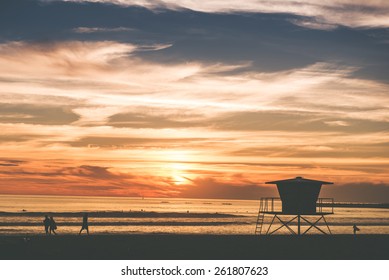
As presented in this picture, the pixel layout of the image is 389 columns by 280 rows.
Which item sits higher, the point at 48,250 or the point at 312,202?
the point at 312,202

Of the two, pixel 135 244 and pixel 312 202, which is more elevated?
pixel 312 202

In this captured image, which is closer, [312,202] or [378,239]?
[378,239]

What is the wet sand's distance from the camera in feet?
99.1

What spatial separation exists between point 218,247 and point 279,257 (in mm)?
5089

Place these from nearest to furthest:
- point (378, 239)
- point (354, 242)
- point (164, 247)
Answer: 1. point (164, 247)
2. point (354, 242)
3. point (378, 239)

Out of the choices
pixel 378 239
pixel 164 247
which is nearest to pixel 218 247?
pixel 164 247

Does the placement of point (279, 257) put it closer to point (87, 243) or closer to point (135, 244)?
point (135, 244)

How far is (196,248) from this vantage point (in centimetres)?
3359

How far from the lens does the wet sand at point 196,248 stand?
30203 mm

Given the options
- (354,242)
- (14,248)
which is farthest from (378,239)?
(14,248)
